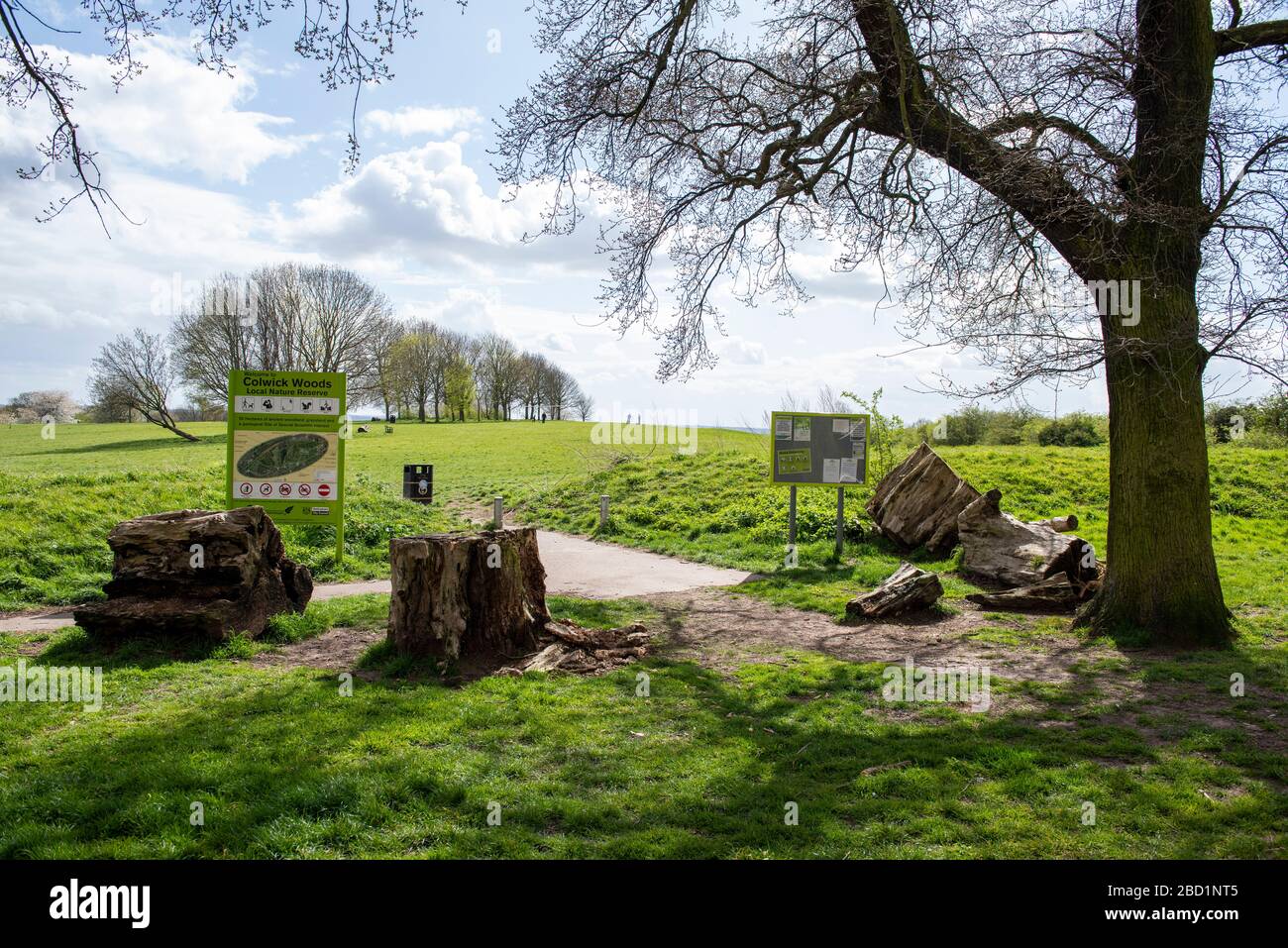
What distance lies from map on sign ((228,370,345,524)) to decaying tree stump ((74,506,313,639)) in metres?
3.62

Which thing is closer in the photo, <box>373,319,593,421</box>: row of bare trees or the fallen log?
the fallen log

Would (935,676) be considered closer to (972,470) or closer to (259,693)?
(259,693)

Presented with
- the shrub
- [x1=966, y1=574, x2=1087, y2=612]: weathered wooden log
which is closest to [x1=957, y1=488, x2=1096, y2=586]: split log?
[x1=966, y1=574, x2=1087, y2=612]: weathered wooden log

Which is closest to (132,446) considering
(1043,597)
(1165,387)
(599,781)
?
(1043,597)

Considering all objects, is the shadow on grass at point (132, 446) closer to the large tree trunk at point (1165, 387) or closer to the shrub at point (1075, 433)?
the shrub at point (1075, 433)

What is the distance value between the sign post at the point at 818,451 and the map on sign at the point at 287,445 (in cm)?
707

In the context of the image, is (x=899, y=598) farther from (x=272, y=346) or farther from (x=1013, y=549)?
(x=272, y=346)

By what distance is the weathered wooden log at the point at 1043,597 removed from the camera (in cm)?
1029

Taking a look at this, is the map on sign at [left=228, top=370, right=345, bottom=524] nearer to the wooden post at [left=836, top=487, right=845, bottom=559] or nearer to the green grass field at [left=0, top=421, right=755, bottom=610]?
the green grass field at [left=0, top=421, right=755, bottom=610]

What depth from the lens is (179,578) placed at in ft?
26.5

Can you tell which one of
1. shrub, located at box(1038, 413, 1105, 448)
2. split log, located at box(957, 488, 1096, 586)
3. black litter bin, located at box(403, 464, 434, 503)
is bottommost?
split log, located at box(957, 488, 1096, 586)

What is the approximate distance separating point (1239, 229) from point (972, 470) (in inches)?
484

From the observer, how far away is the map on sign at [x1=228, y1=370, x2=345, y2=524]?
38.8 ft
